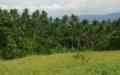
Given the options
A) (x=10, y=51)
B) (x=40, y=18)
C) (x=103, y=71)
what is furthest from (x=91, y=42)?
(x=103, y=71)

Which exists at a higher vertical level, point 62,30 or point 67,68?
point 67,68

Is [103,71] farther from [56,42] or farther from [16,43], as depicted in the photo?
[56,42]

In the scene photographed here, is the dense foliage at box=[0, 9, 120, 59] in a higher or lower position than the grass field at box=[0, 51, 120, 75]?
lower

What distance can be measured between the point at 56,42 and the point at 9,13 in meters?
12.3

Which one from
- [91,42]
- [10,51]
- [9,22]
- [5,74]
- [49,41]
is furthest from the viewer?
[91,42]

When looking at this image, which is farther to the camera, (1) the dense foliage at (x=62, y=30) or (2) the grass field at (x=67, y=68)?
(1) the dense foliage at (x=62, y=30)

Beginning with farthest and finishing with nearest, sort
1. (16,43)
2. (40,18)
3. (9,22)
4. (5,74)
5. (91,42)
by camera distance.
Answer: (40,18)
(91,42)
(9,22)
(16,43)
(5,74)

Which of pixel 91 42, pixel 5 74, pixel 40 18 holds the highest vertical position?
pixel 5 74

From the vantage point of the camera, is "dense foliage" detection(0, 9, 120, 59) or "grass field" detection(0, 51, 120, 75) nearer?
"grass field" detection(0, 51, 120, 75)

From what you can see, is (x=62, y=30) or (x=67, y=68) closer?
(x=67, y=68)

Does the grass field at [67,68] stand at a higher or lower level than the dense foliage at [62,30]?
higher

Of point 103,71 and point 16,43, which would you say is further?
point 16,43

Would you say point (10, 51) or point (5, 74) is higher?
point (5, 74)

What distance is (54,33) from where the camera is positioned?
243 ft
